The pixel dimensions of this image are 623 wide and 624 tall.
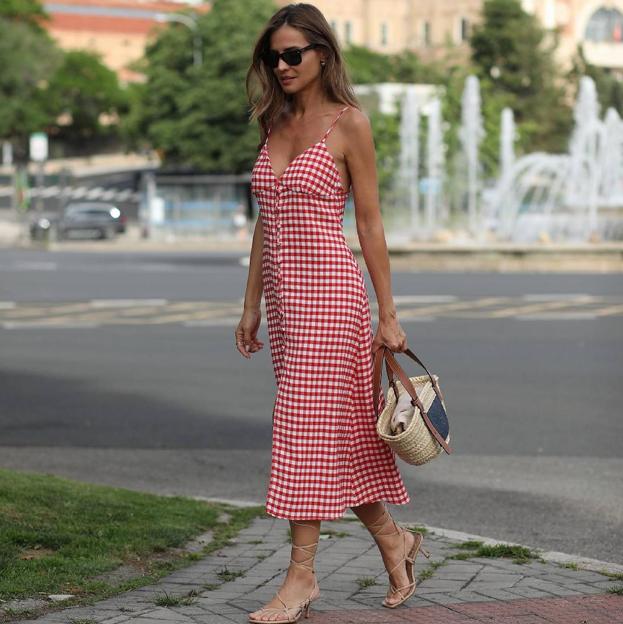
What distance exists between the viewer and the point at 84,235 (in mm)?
58625

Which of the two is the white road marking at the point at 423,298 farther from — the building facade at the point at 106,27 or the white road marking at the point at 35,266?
the building facade at the point at 106,27

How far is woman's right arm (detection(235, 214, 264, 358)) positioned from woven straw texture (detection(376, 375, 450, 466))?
20.5 inches

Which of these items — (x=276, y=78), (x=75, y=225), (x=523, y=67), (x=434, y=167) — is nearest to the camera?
(x=276, y=78)

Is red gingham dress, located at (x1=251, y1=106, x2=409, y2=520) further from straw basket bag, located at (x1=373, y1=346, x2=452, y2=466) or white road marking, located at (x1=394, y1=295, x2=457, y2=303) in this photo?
white road marking, located at (x1=394, y1=295, x2=457, y2=303)

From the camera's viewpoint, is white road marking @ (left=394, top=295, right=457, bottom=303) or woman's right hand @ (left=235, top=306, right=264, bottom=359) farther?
white road marking @ (left=394, top=295, right=457, bottom=303)

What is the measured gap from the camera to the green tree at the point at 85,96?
385 ft

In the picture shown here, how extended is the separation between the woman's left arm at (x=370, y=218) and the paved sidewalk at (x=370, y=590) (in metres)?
0.82

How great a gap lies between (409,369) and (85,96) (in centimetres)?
10690

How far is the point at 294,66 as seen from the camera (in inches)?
202

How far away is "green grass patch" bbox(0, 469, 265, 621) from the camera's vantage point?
554 centimetres

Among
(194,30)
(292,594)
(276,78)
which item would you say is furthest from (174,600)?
(194,30)

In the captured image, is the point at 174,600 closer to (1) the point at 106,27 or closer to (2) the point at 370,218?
(2) the point at 370,218

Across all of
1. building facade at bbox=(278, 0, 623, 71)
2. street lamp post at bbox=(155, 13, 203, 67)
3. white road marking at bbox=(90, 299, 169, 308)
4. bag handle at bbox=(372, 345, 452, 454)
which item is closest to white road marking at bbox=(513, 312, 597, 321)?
white road marking at bbox=(90, 299, 169, 308)

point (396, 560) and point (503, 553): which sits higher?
point (396, 560)
